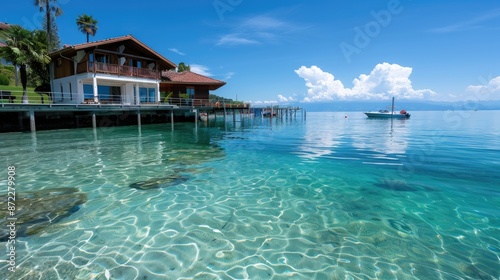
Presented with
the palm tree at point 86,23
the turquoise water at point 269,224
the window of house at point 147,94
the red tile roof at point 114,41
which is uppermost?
the palm tree at point 86,23

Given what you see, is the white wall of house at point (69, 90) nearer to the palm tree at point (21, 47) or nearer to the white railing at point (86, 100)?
the white railing at point (86, 100)

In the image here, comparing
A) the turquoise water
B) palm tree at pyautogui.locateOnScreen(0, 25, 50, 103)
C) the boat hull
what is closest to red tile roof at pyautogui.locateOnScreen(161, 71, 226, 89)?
palm tree at pyautogui.locateOnScreen(0, 25, 50, 103)

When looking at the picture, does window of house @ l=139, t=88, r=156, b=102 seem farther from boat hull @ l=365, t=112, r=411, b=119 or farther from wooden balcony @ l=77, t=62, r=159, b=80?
boat hull @ l=365, t=112, r=411, b=119

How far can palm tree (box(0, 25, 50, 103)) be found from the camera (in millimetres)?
19002

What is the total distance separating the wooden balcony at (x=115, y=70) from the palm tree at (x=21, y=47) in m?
3.19

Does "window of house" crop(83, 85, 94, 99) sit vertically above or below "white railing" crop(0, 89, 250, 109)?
above

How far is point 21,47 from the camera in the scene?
65.2 feet

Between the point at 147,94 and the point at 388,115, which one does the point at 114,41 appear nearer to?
the point at 147,94

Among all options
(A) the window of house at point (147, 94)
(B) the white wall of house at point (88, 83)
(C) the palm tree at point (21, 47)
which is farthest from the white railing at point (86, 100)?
(C) the palm tree at point (21, 47)

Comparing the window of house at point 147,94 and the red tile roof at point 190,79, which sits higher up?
the red tile roof at point 190,79

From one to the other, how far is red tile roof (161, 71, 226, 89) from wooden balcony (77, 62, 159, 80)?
134 inches

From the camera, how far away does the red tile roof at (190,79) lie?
32.0 meters

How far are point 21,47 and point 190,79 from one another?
16.1 metres

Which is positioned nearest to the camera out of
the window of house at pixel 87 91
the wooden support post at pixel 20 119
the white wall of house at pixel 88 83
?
the wooden support post at pixel 20 119
